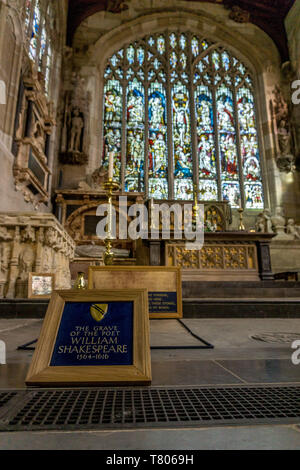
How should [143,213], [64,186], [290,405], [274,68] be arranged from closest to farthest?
[290,405] → [143,213] → [64,186] → [274,68]

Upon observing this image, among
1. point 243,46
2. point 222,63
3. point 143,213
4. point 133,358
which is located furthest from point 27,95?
point 243,46

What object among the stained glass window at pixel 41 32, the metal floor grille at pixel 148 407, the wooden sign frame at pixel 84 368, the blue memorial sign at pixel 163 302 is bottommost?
the metal floor grille at pixel 148 407

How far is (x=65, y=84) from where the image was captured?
13.1m

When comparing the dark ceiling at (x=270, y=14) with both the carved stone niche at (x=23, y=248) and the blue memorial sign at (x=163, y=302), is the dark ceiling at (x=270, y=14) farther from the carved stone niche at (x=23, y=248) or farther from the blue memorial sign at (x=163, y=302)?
the blue memorial sign at (x=163, y=302)

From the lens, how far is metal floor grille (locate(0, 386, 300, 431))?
34.3 inches

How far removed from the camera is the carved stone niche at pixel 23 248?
4.41 meters

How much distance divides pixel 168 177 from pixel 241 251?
313 inches

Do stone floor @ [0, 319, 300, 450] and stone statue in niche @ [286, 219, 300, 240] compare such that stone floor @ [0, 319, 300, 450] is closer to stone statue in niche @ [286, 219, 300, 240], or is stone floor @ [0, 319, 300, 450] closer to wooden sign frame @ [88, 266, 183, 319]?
wooden sign frame @ [88, 266, 183, 319]

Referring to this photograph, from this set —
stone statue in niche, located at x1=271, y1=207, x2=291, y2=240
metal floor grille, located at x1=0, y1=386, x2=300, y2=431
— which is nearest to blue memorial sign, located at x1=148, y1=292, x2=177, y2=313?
metal floor grille, located at x1=0, y1=386, x2=300, y2=431

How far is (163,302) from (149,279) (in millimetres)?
300

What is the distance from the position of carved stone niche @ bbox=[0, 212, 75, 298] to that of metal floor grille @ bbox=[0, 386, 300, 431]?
360 centimetres

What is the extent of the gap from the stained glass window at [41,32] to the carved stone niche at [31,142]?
1.58 metres

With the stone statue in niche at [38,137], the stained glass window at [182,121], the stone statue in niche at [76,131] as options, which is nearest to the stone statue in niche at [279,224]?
the stained glass window at [182,121]

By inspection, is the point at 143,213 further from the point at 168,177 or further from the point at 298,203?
the point at 298,203
